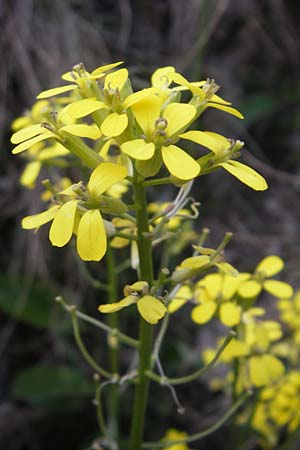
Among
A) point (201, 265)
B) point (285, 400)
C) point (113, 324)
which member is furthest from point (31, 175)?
point (285, 400)

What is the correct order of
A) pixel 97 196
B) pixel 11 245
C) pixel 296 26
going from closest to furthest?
pixel 97 196
pixel 11 245
pixel 296 26

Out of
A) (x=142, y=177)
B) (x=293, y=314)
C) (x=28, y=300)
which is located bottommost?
(x=28, y=300)

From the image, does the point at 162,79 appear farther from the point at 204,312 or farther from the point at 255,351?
the point at 255,351

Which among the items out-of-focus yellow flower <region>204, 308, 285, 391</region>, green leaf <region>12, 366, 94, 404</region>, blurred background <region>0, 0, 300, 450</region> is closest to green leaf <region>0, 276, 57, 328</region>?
blurred background <region>0, 0, 300, 450</region>

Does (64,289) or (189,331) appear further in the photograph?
(189,331)

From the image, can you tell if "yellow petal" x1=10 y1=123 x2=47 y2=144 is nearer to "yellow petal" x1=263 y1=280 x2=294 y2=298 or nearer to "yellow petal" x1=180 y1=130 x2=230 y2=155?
"yellow petal" x1=180 y1=130 x2=230 y2=155

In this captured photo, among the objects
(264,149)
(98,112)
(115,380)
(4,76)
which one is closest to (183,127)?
(98,112)

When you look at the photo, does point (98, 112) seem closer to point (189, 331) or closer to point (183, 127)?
point (183, 127)
